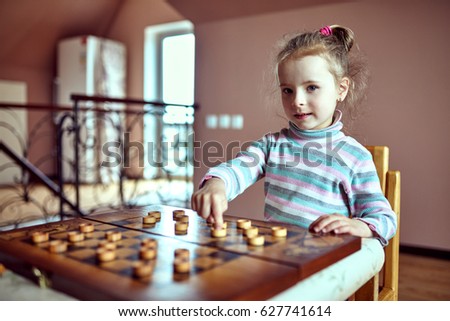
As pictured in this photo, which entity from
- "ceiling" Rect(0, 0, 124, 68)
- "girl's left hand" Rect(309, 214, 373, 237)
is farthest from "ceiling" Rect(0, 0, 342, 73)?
"girl's left hand" Rect(309, 214, 373, 237)

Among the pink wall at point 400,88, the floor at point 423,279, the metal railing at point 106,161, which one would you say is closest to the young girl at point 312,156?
the pink wall at point 400,88

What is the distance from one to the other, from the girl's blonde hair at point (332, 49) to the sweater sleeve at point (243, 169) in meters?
0.24

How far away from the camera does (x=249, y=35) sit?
2064 millimetres

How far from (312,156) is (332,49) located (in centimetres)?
28

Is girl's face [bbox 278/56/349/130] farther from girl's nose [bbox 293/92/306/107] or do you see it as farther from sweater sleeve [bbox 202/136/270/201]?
sweater sleeve [bbox 202/136/270/201]

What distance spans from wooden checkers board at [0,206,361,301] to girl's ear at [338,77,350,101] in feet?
1.61

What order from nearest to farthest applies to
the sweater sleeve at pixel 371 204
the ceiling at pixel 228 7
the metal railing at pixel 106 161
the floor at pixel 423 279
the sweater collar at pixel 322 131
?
the sweater sleeve at pixel 371 204 → the sweater collar at pixel 322 131 → the floor at pixel 423 279 → the ceiling at pixel 228 7 → the metal railing at pixel 106 161

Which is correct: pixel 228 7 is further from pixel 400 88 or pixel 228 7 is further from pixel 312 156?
pixel 312 156

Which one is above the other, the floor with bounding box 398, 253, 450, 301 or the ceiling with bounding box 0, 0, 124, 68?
the ceiling with bounding box 0, 0, 124, 68

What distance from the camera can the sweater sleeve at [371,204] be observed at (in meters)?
0.87

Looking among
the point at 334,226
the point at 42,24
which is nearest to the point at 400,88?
the point at 334,226

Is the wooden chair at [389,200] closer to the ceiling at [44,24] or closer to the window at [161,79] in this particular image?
the window at [161,79]

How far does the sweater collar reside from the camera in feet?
3.63

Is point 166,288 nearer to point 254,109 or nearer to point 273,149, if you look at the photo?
point 273,149
